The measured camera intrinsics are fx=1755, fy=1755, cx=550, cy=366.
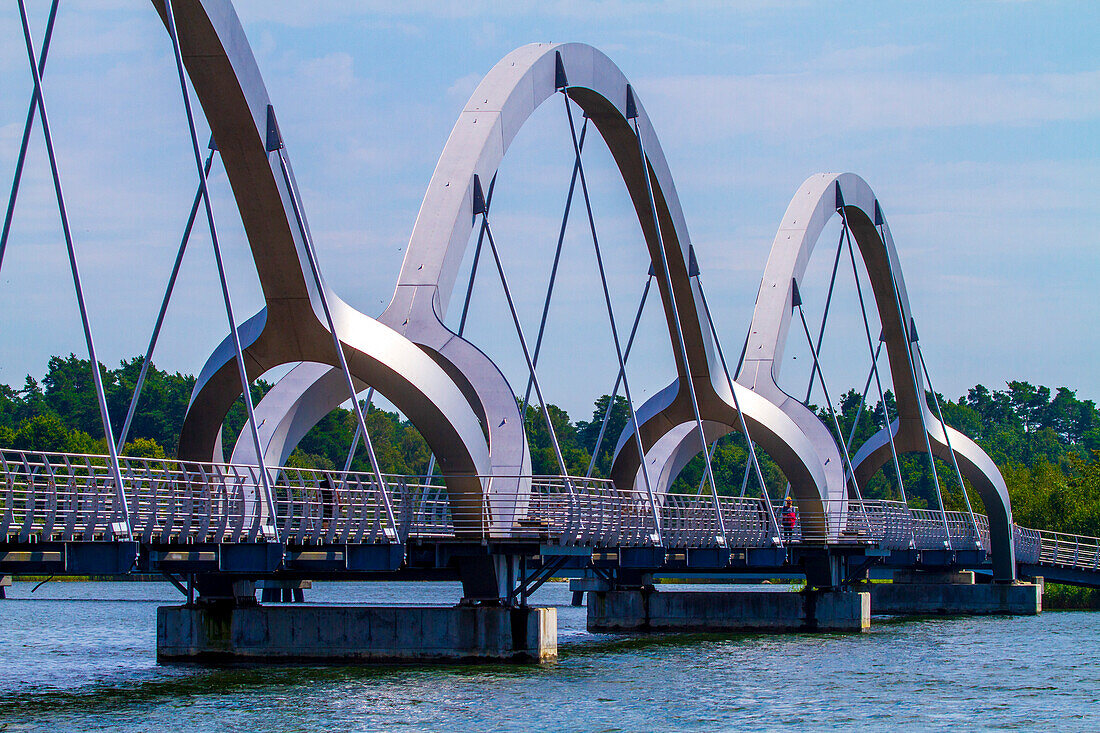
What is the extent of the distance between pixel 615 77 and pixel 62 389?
12245 centimetres

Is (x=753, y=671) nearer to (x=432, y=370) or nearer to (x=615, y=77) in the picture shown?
(x=432, y=370)

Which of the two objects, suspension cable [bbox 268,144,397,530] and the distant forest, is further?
the distant forest

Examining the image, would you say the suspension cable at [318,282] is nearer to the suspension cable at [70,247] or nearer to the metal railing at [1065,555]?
the suspension cable at [70,247]

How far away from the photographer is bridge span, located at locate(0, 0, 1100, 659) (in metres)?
32.6

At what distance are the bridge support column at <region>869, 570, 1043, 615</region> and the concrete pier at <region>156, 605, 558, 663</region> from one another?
39.2m

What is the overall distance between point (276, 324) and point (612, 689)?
11.3 m

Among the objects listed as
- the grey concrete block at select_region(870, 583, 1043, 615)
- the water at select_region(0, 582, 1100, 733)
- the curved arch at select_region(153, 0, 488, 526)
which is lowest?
the water at select_region(0, 582, 1100, 733)

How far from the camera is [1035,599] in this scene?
2987 inches

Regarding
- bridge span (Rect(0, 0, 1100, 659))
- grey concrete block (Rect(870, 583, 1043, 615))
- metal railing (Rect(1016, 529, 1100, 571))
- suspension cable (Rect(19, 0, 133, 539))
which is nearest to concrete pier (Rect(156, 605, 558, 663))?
bridge span (Rect(0, 0, 1100, 659))

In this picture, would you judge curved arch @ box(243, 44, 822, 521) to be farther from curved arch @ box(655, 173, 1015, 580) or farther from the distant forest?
the distant forest

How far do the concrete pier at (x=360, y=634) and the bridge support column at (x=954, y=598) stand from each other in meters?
39.2

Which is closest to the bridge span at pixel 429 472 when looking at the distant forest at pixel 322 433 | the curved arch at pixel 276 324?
the curved arch at pixel 276 324

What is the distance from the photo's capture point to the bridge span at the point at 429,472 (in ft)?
107

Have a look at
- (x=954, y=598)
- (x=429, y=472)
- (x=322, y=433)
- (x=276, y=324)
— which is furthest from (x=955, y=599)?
(x=322, y=433)
